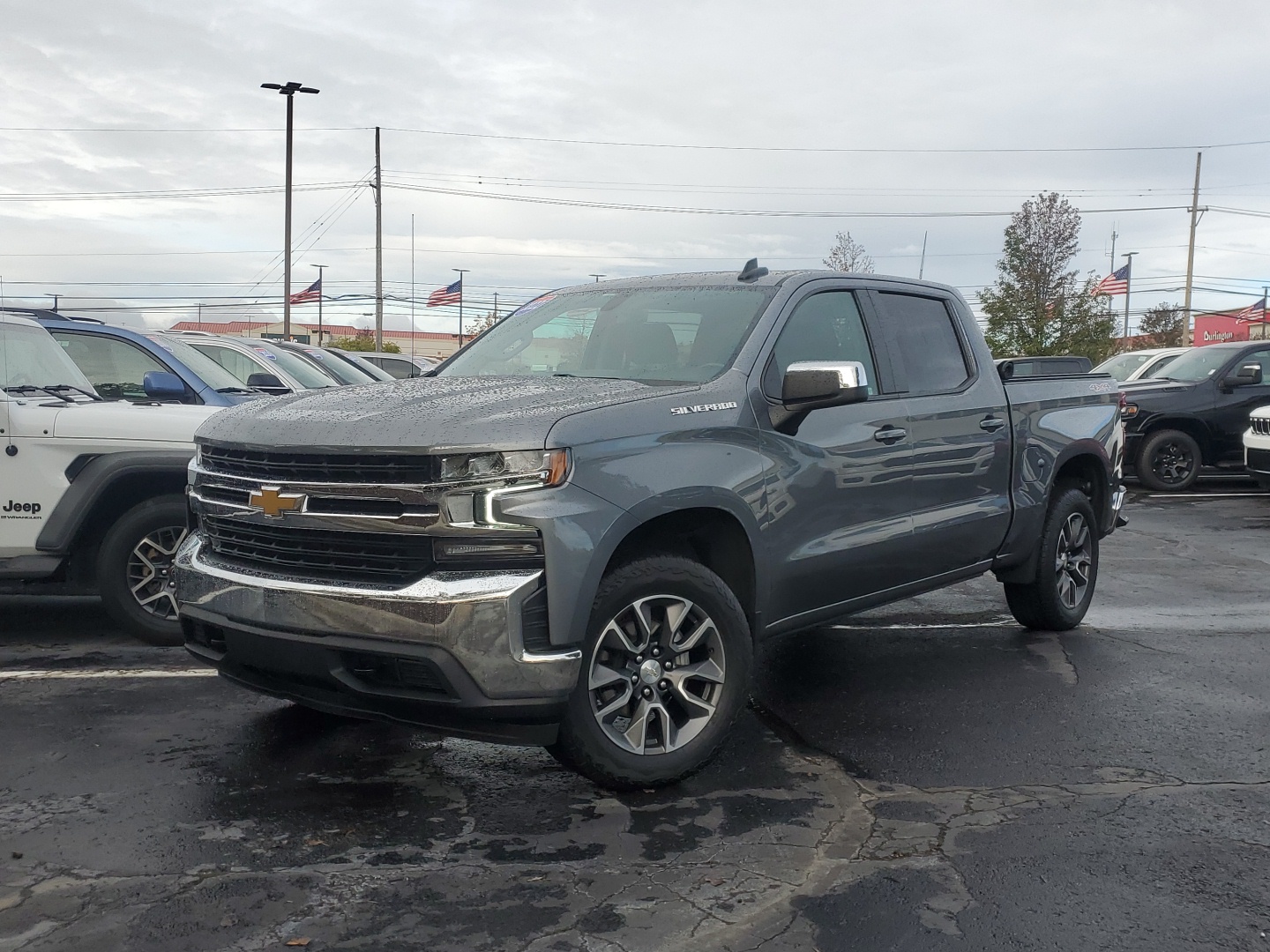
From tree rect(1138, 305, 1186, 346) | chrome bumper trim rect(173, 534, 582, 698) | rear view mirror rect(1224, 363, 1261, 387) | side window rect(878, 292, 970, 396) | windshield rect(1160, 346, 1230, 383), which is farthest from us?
tree rect(1138, 305, 1186, 346)

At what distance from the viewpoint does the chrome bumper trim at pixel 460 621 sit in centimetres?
375

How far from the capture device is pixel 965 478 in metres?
5.86

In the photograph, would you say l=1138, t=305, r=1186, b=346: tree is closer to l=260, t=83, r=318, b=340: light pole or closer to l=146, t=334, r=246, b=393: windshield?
l=260, t=83, r=318, b=340: light pole

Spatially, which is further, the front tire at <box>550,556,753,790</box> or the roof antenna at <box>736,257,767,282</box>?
the roof antenna at <box>736,257,767,282</box>

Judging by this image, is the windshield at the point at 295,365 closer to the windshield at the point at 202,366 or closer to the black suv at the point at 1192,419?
the windshield at the point at 202,366

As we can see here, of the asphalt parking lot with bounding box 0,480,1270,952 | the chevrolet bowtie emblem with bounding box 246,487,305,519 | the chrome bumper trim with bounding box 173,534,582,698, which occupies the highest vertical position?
the chevrolet bowtie emblem with bounding box 246,487,305,519

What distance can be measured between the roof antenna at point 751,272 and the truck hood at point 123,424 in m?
2.89

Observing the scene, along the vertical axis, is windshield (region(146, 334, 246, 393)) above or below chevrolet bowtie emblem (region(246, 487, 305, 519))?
above

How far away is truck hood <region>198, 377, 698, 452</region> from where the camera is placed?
3.88 metres

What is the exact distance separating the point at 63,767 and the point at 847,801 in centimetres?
290

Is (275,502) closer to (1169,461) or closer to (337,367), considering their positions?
(337,367)

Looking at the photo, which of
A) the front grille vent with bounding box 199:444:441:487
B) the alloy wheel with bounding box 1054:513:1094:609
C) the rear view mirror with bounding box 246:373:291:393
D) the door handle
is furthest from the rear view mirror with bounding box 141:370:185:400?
the alloy wheel with bounding box 1054:513:1094:609

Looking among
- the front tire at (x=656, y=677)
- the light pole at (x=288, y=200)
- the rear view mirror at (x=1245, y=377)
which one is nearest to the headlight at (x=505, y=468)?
the front tire at (x=656, y=677)

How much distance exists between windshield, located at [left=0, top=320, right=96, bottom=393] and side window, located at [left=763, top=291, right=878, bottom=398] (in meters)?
4.13
